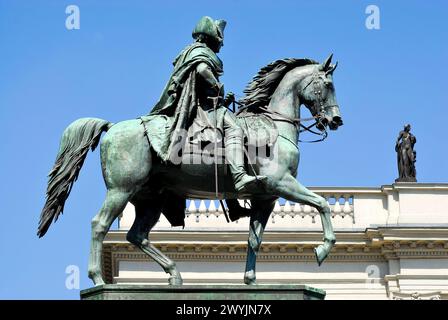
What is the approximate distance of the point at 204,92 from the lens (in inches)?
736

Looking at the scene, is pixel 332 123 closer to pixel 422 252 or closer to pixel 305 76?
pixel 305 76

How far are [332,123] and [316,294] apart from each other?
2482 mm

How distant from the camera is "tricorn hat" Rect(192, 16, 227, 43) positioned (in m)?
19.1

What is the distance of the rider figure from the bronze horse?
311 mm

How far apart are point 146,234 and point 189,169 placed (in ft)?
3.45

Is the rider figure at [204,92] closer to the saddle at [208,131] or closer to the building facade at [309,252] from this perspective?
the saddle at [208,131]

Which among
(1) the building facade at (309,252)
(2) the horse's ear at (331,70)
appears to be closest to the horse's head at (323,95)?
(2) the horse's ear at (331,70)

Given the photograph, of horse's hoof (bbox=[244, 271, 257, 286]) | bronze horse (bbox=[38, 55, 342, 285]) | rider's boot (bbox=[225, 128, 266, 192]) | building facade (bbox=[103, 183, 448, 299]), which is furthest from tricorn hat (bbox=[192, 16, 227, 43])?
building facade (bbox=[103, 183, 448, 299])

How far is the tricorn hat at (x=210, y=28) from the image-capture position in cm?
1906

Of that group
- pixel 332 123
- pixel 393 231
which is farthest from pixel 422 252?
pixel 332 123

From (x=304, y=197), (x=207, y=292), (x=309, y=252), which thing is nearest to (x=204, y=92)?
(x=304, y=197)

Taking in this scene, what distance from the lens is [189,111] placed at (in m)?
18.4

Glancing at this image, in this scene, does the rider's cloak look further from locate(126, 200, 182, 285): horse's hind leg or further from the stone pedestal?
the stone pedestal
